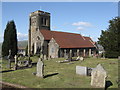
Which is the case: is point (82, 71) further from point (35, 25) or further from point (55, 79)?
point (35, 25)

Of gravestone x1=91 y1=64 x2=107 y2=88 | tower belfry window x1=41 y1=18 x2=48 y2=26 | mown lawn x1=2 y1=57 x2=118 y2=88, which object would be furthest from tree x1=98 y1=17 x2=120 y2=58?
A: tower belfry window x1=41 y1=18 x2=48 y2=26

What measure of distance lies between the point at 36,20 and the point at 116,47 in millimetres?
27027

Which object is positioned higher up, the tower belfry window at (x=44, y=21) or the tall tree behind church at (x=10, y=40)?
the tower belfry window at (x=44, y=21)

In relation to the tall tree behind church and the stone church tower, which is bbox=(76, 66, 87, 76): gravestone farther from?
the stone church tower

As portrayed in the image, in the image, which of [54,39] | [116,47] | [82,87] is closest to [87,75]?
[82,87]

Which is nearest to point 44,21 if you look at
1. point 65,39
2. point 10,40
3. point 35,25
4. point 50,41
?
point 35,25

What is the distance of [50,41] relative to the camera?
1426 inches

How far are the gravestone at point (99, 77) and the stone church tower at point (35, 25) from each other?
30794mm

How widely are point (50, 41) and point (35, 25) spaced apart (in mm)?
10080

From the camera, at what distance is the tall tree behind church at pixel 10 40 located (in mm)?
31609

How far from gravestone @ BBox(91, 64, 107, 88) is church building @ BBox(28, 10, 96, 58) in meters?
22.7

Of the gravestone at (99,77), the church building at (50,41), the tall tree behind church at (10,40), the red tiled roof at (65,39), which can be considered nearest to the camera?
the gravestone at (99,77)

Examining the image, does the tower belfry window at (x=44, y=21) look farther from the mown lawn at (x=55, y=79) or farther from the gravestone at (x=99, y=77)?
the gravestone at (x=99, y=77)

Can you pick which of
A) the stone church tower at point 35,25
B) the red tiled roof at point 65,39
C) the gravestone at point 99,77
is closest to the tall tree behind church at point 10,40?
the stone church tower at point 35,25
